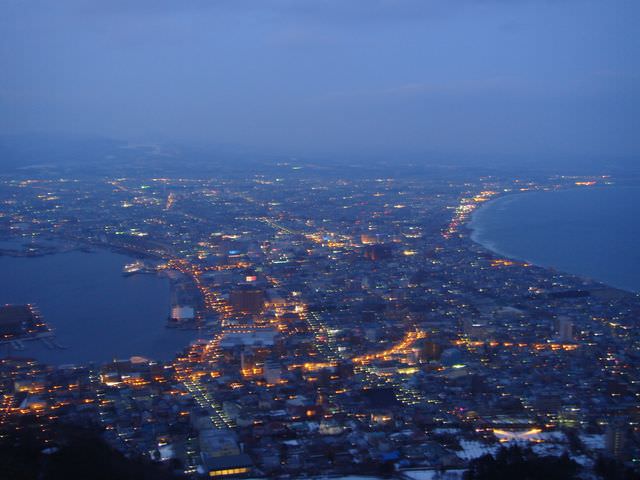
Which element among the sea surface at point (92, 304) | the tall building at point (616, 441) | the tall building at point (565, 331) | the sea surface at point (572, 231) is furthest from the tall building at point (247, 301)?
the sea surface at point (572, 231)

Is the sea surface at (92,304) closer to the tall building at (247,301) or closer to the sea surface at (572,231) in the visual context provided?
the tall building at (247,301)

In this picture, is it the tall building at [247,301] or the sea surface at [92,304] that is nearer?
the sea surface at [92,304]

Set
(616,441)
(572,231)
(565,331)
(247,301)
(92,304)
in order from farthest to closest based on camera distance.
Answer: (572,231), (92,304), (247,301), (565,331), (616,441)

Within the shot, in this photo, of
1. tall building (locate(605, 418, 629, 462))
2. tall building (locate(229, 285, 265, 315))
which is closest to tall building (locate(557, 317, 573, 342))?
tall building (locate(605, 418, 629, 462))

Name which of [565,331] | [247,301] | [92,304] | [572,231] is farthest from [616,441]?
[572,231]

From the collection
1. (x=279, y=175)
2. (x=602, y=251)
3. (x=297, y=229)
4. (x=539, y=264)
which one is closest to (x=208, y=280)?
(x=297, y=229)

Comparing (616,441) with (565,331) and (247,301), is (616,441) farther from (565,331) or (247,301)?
(247,301)
